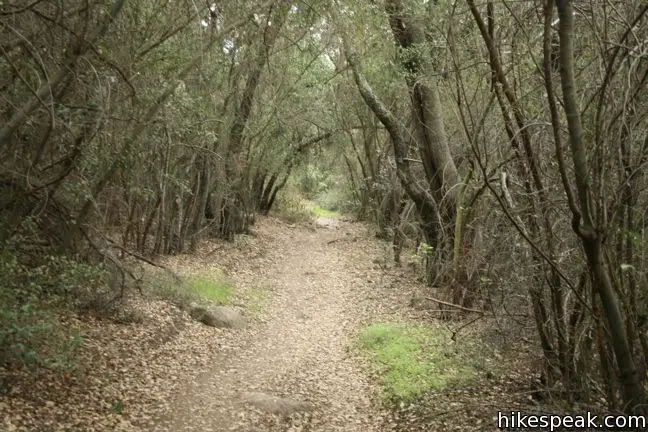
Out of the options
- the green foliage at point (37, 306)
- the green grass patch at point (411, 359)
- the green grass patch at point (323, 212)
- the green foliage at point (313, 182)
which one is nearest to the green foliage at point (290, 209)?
the green foliage at point (313, 182)

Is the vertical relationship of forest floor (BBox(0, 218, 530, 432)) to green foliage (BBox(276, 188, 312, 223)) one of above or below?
below

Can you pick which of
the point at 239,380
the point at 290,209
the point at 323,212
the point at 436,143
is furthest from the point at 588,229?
the point at 323,212

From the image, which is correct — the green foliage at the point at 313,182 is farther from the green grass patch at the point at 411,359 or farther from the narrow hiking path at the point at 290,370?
the green grass patch at the point at 411,359

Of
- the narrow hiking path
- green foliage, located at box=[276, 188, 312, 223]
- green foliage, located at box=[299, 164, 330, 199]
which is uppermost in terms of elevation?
green foliage, located at box=[299, 164, 330, 199]

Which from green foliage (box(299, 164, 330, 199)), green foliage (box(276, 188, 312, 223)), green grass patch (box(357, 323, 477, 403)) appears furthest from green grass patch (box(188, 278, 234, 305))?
green foliage (box(299, 164, 330, 199))

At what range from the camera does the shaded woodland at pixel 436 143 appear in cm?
397

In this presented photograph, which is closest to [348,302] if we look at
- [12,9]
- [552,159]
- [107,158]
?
[107,158]

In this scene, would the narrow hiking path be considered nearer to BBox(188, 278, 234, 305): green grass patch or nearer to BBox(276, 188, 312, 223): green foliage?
BBox(188, 278, 234, 305): green grass patch

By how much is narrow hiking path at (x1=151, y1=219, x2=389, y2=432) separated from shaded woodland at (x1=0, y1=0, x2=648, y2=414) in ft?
6.70

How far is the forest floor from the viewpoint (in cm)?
597

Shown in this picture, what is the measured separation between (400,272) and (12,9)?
508 inches

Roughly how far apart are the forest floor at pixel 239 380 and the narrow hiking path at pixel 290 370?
2 centimetres

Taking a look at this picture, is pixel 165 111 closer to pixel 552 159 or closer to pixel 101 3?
pixel 101 3

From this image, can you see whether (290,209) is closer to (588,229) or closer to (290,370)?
(290,370)
